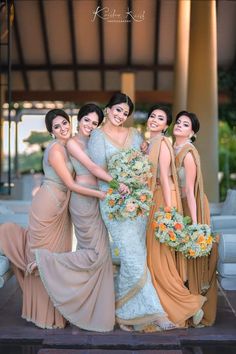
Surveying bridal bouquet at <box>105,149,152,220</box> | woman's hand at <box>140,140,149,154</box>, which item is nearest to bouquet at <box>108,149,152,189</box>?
bridal bouquet at <box>105,149,152,220</box>

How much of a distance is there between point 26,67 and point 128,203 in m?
13.2

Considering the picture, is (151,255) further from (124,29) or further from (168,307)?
(124,29)

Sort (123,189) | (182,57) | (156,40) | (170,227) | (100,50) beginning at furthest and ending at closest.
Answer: (100,50) < (156,40) < (182,57) < (170,227) < (123,189)

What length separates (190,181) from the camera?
4.44m

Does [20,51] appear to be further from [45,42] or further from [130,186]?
[130,186]

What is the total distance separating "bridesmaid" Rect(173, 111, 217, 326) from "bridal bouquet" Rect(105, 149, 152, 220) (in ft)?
1.28

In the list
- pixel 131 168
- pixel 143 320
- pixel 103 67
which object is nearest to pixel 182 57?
pixel 103 67

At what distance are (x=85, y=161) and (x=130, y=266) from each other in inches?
28.9

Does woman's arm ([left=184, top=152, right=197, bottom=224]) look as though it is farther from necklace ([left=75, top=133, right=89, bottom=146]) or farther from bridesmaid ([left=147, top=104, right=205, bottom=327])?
necklace ([left=75, top=133, right=89, bottom=146])

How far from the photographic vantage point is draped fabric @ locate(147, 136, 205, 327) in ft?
14.3

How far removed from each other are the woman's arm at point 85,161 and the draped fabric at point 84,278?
20 cm

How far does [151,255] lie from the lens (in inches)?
173

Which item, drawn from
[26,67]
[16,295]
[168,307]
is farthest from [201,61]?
[26,67]

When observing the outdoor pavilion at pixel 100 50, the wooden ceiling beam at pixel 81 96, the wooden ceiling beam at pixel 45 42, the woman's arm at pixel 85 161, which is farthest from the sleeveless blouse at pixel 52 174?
the wooden ceiling beam at pixel 81 96
